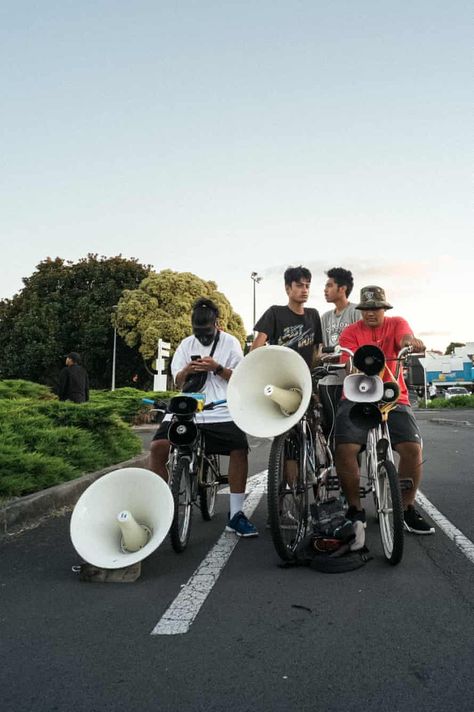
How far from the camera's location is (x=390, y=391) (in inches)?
177

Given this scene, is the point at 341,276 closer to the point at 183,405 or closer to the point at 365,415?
the point at 365,415

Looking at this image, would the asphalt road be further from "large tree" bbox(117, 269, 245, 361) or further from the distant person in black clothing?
"large tree" bbox(117, 269, 245, 361)

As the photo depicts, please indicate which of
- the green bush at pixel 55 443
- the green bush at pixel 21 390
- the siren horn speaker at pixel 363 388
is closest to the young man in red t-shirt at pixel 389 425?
the siren horn speaker at pixel 363 388

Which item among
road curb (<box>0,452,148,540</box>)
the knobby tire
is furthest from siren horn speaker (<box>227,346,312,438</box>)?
road curb (<box>0,452,148,540</box>)

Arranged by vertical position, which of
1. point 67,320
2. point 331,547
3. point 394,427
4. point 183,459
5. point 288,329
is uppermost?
point 67,320

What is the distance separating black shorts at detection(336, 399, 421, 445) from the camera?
4.87m

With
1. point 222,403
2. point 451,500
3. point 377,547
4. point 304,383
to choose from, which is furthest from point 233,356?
point 451,500

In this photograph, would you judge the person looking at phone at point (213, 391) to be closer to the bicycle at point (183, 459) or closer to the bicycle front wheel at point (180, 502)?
the bicycle at point (183, 459)

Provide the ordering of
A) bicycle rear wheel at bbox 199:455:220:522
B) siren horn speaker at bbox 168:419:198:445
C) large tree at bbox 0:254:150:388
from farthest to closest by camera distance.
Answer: large tree at bbox 0:254:150:388 → bicycle rear wheel at bbox 199:455:220:522 → siren horn speaker at bbox 168:419:198:445

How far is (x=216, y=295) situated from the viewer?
160 ft

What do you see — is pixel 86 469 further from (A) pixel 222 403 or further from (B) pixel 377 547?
(B) pixel 377 547

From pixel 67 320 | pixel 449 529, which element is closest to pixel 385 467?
pixel 449 529

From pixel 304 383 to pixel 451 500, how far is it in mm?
3039

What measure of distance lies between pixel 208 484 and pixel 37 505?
1.79 meters
